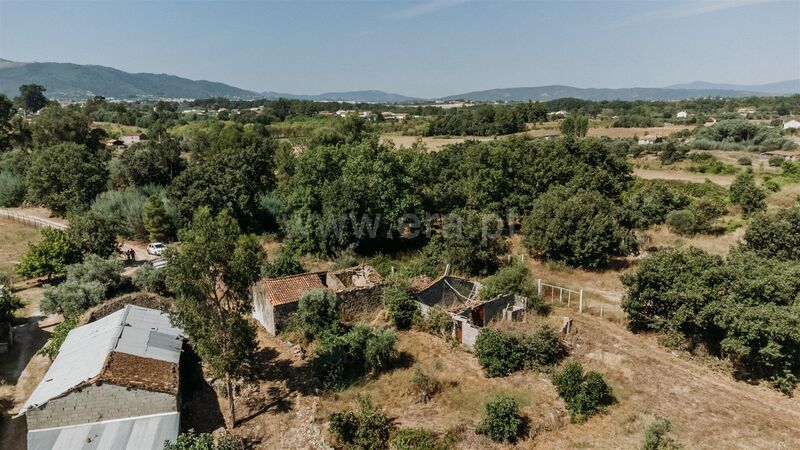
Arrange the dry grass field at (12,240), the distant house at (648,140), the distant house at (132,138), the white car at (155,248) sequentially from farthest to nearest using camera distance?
the distant house at (648,140) → the distant house at (132,138) → the white car at (155,248) → the dry grass field at (12,240)

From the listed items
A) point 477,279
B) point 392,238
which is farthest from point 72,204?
point 477,279

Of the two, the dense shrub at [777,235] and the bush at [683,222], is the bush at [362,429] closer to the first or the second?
the dense shrub at [777,235]

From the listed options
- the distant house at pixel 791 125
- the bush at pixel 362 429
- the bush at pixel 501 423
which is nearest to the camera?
the bush at pixel 362 429

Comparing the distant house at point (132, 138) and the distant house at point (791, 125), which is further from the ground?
the distant house at point (791, 125)

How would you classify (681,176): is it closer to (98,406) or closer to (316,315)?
(316,315)

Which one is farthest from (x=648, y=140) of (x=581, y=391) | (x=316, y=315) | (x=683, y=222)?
(x=316, y=315)

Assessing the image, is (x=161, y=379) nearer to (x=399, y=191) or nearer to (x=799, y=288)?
(x=399, y=191)

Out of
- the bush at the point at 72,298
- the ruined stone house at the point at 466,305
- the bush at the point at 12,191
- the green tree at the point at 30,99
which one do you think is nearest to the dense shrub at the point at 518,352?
the ruined stone house at the point at 466,305
